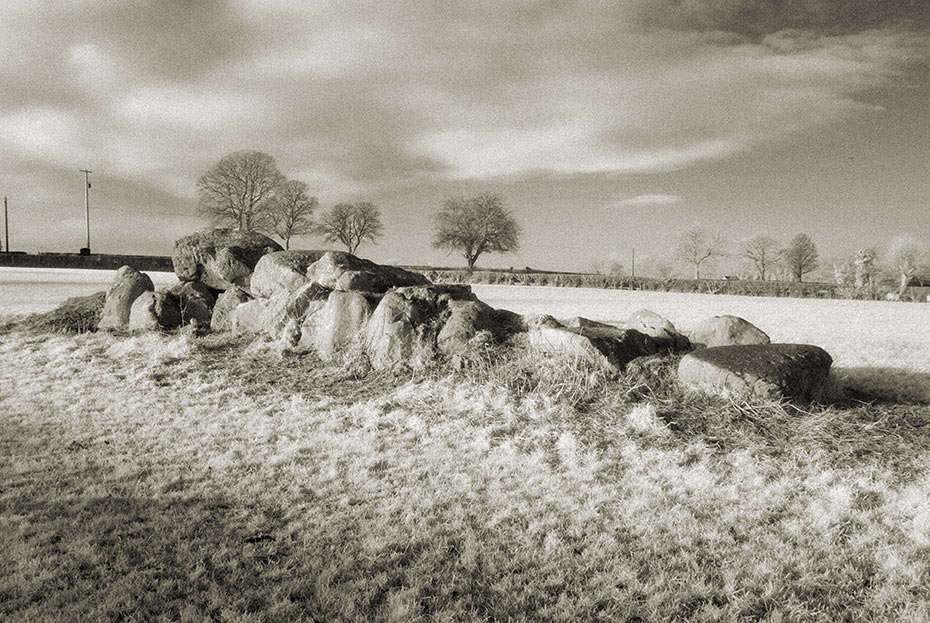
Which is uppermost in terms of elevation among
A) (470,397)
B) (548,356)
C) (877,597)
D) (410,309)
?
(410,309)

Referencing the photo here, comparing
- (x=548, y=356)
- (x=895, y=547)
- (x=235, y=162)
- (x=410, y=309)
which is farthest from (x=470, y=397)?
(x=235, y=162)

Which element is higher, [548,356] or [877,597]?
[548,356]

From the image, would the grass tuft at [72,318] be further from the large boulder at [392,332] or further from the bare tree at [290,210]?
the bare tree at [290,210]

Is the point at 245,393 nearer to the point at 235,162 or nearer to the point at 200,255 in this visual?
the point at 200,255

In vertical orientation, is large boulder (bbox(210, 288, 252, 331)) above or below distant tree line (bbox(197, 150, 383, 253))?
below

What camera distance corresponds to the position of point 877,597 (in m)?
2.89

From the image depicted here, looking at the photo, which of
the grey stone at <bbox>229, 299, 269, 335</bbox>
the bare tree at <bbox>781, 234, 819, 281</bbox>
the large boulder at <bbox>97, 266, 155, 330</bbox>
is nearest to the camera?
the grey stone at <bbox>229, 299, 269, 335</bbox>

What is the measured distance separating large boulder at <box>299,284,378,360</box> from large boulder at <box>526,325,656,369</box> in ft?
8.29

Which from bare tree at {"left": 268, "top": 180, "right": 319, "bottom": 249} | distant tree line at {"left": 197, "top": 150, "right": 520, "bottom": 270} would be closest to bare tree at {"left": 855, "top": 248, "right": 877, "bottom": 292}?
distant tree line at {"left": 197, "top": 150, "right": 520, "bottom": 270}

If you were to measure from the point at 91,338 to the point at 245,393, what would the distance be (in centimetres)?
497

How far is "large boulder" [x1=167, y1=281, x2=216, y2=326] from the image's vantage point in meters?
10.5

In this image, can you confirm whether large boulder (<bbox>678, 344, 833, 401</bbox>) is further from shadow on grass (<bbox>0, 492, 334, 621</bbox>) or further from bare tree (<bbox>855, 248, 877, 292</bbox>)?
bare tree (<bbox>855, 248, 877, 292</bbox>)

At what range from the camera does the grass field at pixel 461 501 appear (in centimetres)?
286

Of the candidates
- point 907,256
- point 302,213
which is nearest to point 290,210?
point 302,213
